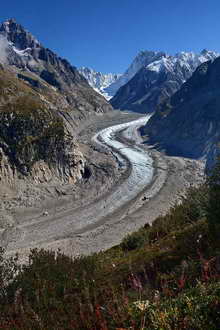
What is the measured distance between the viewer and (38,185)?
6525 cm

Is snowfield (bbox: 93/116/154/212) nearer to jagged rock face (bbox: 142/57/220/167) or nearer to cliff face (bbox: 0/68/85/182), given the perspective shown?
cliff face (bbox: 0/68/85/182)

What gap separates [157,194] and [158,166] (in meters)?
24.0

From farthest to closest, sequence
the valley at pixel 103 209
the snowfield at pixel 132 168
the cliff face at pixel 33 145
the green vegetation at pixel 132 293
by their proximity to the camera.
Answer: the cliff face at pixel 33 145 < the snowfield at pixel 132 168 < the valley at pixel 103 209 < the green vegetation at pixel 132 293

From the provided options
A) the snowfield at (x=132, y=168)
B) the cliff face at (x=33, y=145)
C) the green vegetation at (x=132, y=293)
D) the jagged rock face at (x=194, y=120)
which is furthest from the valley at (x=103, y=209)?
the green vegetation at (x=132, y=293)

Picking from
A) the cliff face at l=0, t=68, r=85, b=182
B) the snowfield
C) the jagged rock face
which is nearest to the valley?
the snowfield

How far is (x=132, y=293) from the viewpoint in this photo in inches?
351

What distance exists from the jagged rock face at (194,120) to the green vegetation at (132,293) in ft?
260

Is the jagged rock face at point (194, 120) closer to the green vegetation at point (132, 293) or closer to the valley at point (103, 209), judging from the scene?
the valley at point (103, 209)

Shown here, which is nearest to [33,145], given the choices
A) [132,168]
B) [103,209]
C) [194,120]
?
[103,209]

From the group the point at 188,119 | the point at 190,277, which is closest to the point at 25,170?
the point at 190,277

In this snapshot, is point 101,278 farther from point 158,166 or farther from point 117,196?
point 158,166

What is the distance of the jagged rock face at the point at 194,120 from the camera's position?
112 m

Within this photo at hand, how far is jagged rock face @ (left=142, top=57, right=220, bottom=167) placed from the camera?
112 metres

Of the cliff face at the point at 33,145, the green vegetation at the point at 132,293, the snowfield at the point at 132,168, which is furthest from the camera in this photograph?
the cliff face at the point at 33,145
